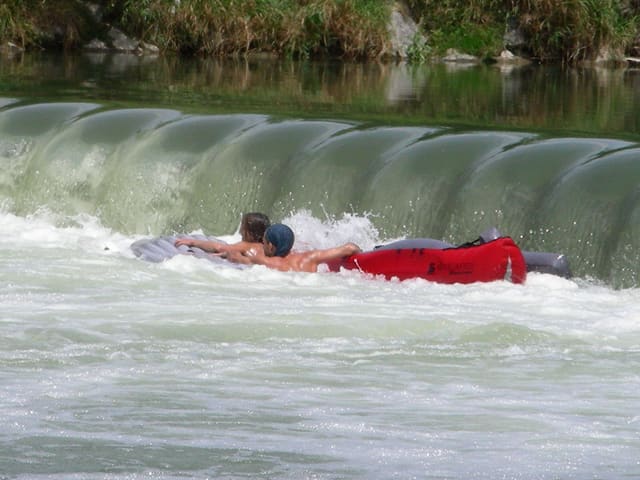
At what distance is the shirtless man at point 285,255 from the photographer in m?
8.23

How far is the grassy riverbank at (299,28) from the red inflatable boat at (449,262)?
12484 mm

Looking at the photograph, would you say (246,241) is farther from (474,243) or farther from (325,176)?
(474,243)

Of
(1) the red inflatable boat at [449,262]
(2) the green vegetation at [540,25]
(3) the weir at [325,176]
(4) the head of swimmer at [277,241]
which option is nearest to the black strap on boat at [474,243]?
(1) the red inflatable boat at [449,262]

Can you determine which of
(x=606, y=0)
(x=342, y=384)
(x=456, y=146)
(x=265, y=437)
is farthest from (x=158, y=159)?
(x=606, y=0)

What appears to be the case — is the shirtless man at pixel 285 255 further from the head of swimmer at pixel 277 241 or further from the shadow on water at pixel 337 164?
the shadow on water at pixel 337 164

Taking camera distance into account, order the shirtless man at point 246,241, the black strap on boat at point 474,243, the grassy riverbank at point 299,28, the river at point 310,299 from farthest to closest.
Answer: the grassy riverbank at point 299,28 → the shirtless man at point 246,241 → the black strap on boat at point 474,243 → the river at point 310,299

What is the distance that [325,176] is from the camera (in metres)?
9.48

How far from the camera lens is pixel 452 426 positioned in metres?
5.34

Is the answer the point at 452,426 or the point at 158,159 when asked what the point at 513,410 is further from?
the point at 158,159

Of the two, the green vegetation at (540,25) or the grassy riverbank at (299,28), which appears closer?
the grassy riverbank at (299,28)

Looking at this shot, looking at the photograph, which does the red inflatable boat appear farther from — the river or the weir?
the weir

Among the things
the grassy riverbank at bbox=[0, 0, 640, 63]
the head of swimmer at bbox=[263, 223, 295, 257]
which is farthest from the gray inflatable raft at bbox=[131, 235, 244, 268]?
the grassy riverbank at bbox=[0, 0, 640, 63]

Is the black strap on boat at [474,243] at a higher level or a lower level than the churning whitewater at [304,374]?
higher

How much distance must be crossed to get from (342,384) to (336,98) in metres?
7.76
